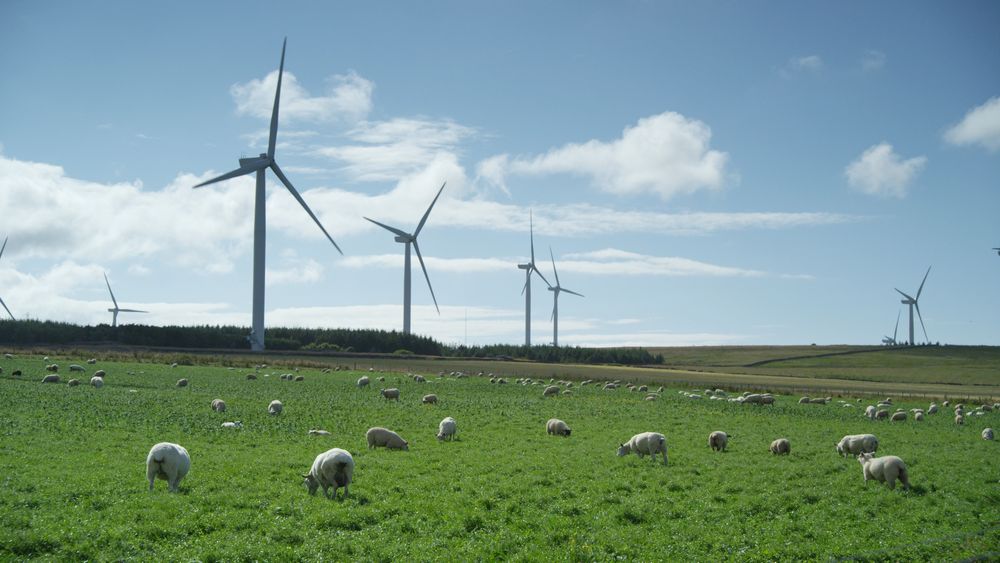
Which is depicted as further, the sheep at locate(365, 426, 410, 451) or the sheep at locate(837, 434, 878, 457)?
the sheep at locate(837, 434, 878, 457)

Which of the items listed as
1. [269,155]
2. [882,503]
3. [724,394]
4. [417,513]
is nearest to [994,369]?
[724,394]

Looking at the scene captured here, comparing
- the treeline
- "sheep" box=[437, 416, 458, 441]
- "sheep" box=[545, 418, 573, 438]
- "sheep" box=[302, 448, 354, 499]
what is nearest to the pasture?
"sheep" box=[302, 448, 354, 499]

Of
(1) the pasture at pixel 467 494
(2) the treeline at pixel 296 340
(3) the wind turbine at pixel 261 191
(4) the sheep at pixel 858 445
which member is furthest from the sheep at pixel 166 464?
(2) the treeline at pixel 296 340

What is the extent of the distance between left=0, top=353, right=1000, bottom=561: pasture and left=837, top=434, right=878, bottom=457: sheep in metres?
1.14

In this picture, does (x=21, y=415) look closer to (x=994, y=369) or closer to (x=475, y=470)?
(x=475, y=470)

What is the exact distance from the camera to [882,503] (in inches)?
697

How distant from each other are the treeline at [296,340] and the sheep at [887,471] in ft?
341

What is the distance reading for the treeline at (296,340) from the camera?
109438 millimetres

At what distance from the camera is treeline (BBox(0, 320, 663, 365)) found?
109 meters

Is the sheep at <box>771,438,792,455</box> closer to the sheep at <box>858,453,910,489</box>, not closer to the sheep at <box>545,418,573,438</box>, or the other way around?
the sheep at <box>858,453,910,489</box>

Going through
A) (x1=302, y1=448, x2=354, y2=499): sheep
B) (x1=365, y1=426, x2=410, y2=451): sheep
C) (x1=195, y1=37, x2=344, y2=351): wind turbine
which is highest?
(x1=195, y1=37, x2=344, y2=351): wind turbine

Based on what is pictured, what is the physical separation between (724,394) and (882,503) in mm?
40678

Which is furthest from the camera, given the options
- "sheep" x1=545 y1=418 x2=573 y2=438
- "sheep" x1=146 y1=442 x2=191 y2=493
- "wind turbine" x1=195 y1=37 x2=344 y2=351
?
"wind turbine" x1=195 y1=37 x2=344 y2=351

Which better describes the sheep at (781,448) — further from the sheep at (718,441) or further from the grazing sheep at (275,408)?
the grazing sheep at (275,408)
